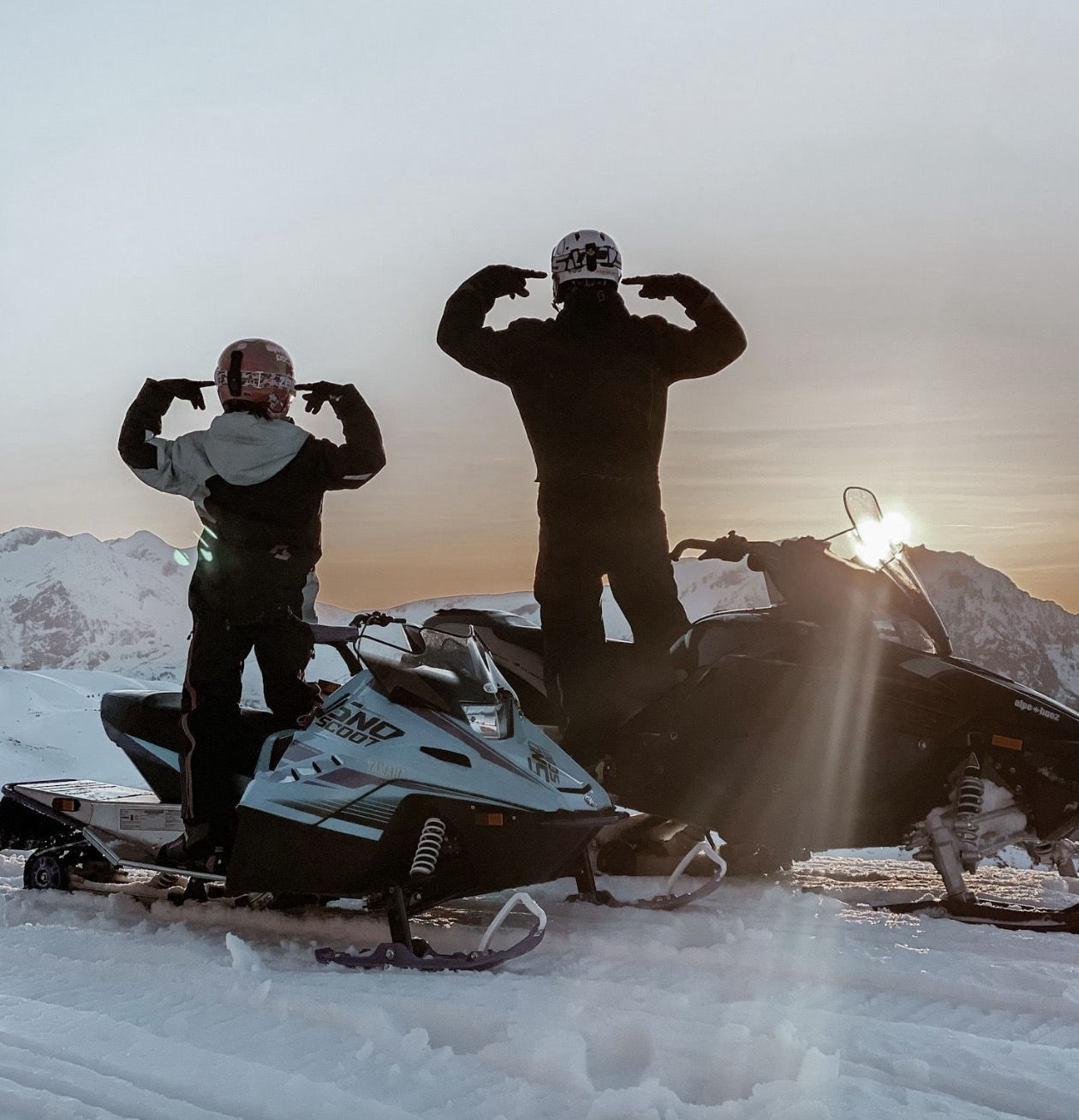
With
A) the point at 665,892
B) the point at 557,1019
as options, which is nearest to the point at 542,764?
the point at 557,1019

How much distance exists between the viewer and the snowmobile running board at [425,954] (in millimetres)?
3559

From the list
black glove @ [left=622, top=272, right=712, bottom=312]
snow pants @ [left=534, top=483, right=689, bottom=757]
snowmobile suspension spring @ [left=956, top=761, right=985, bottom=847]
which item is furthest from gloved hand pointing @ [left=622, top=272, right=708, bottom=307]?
snowmobile suspension spring @ [left=956, top=761, right=985, bottom=847]

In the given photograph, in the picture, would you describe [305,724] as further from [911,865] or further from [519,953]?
[911,865]

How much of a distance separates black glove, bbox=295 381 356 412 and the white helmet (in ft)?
3.67

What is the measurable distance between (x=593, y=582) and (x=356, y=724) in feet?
4.76

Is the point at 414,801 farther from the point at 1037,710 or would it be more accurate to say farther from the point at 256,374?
the point at 1037,710

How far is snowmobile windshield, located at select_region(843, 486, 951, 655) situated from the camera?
185 inches

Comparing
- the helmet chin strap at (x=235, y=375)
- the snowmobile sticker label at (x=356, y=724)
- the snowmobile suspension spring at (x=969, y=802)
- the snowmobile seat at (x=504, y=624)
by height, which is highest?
the helmet chin strap at (x=235, y=375)

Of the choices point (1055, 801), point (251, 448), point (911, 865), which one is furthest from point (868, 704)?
point (251, 448)

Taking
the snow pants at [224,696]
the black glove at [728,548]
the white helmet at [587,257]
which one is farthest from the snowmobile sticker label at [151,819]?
the white helmet at [587,257]

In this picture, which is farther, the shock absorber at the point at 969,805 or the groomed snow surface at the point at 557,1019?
the shock absorber at the point at 969,805

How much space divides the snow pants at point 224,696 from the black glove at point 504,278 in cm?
167

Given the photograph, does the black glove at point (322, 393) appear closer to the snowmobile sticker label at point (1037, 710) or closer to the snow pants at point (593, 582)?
the snow pants at point (593, 582)

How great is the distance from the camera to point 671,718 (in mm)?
4895
